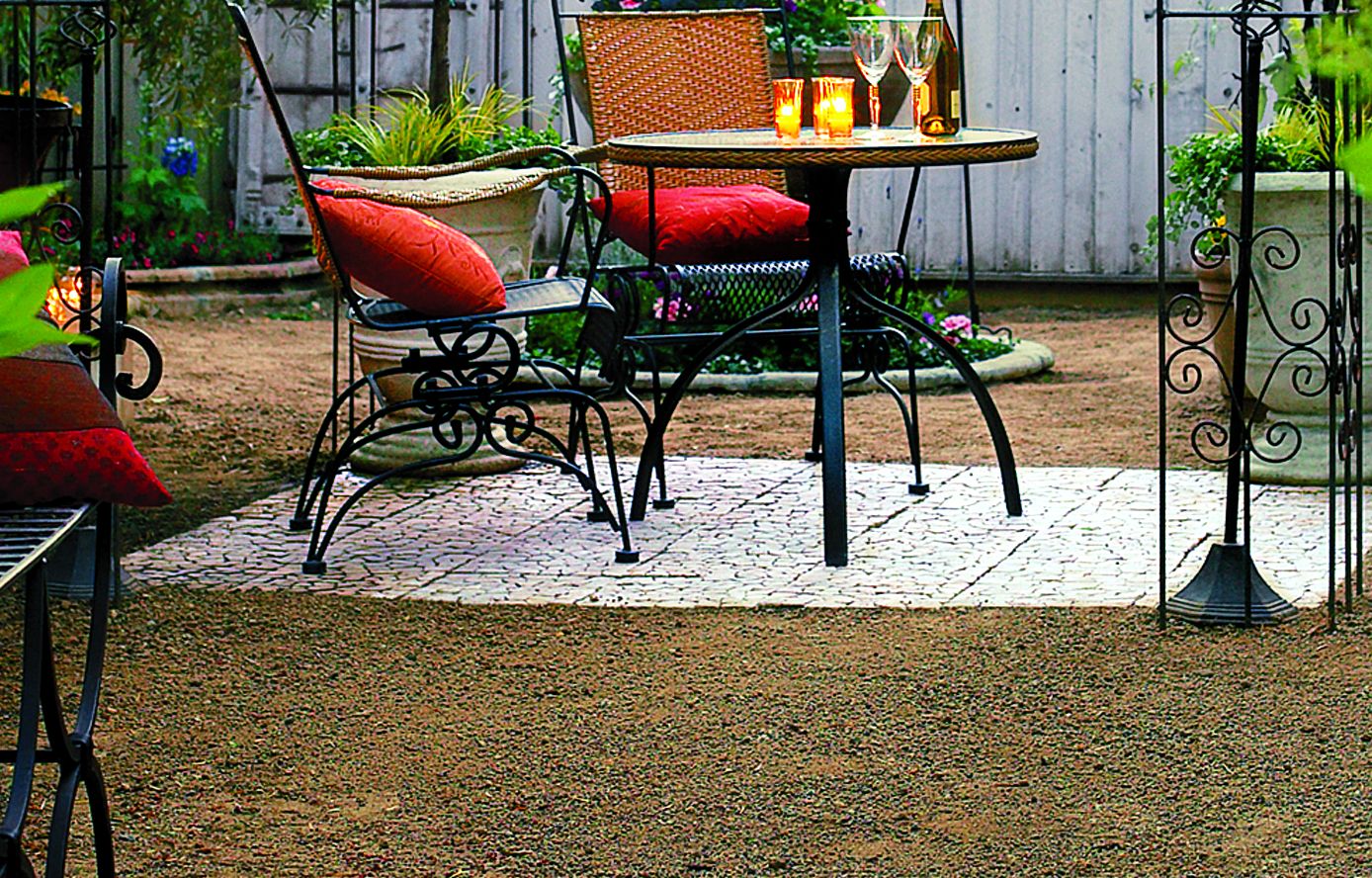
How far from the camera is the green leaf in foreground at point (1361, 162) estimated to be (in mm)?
548

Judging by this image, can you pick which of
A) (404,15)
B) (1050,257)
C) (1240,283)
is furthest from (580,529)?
(404,15)

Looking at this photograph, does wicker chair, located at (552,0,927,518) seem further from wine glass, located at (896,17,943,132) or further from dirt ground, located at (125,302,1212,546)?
wine glass, located at (896,17,943,132)

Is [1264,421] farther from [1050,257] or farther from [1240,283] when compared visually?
[1050,257]

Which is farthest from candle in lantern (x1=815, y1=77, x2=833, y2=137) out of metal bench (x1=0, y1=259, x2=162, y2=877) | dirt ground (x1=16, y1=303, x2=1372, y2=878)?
metal bench (x1=0, y1=259, x2=162, y2=877)

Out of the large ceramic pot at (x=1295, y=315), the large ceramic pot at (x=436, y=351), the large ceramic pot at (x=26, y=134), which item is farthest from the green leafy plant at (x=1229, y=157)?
the large ceramic pot at (x=26, y=134)

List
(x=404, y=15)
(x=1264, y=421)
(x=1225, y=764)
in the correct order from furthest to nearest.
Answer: (x=404, y=15) → (x=1264, y=421) → (x=1225, y=764)

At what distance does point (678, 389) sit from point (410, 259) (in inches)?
26.5

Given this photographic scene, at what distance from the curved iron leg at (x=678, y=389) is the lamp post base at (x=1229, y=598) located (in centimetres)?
111

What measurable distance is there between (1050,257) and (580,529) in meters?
4.46

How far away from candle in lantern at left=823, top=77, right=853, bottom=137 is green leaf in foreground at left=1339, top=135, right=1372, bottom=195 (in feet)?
11.1

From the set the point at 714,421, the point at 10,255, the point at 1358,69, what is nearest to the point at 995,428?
the point at 714,421

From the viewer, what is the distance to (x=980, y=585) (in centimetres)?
347

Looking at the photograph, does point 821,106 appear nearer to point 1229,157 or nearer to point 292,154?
point 1229,157

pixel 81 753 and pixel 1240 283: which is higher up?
pixel 1240 283
